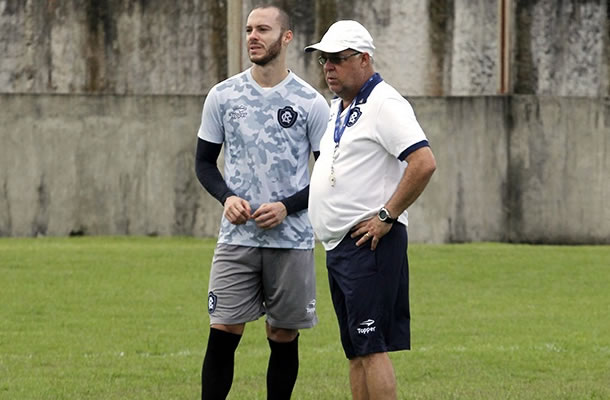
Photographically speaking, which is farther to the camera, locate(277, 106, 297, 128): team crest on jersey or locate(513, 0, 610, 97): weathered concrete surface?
locate(513, 0, 610, 97): weathered concrete surface

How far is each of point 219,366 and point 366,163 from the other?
1628mm

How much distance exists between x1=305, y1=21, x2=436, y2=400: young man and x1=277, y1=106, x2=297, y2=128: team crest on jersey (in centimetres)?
80

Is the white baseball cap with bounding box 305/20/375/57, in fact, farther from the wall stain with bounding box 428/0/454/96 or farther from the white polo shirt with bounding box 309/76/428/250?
the wall stain with bounding box 428/0/454/96

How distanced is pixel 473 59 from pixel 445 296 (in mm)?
7178

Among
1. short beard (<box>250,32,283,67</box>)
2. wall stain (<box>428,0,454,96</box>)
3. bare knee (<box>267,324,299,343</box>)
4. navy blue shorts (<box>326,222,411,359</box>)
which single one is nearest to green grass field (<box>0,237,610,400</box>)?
bare knee (<box>267,324,299,343</box>)

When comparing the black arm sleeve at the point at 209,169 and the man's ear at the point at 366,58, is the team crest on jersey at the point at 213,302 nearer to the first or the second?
the black arm sleeve at the point at 209,169

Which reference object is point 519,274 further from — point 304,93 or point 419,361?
point 304,93

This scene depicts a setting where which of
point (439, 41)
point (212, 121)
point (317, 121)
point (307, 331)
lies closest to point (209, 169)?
point (212, 121)

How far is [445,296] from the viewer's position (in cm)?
1514

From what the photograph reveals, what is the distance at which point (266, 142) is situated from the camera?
25.4 ft

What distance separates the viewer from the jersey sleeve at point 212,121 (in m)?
7.86

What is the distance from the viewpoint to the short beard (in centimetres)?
782

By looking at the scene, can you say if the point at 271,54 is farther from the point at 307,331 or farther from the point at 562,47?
the point at 562,47

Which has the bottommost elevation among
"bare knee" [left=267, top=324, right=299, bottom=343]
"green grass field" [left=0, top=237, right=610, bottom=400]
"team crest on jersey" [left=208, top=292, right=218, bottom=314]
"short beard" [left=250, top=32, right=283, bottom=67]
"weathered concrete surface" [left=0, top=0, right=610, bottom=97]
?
"green grass field" [left=0, top=237, right=610, bottom=400]
